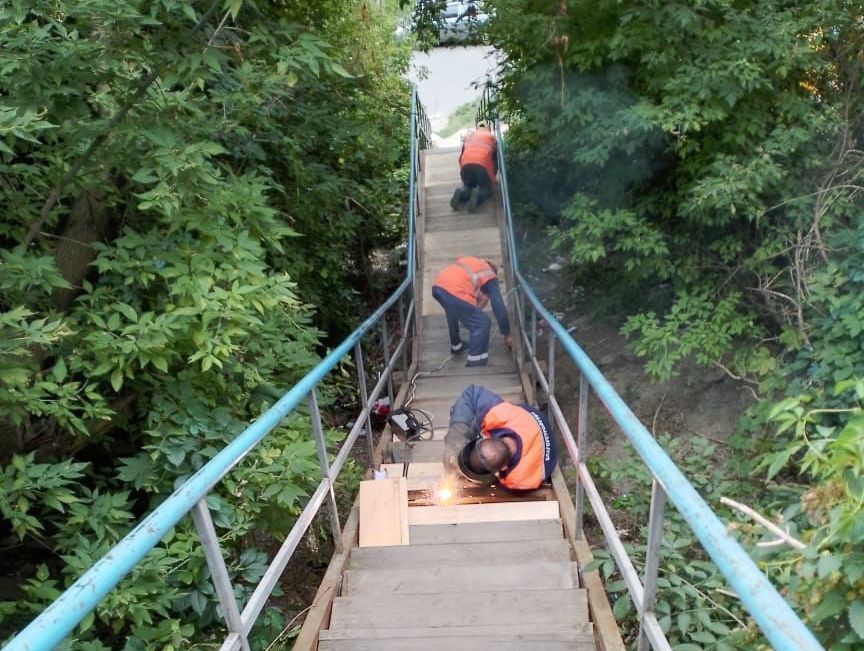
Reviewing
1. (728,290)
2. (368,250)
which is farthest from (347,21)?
(728,290)

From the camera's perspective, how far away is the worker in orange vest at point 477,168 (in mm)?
8281

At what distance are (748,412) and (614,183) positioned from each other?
7.75ft

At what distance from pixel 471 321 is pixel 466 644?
3.93 m

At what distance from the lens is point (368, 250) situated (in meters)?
9.10

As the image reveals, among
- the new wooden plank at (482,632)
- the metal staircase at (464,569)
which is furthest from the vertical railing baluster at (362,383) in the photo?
the new wooden plank at (482,632)

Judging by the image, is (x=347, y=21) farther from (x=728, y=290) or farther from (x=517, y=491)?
(x=517, y=491)

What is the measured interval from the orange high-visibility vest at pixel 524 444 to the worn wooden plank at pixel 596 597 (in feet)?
1.05

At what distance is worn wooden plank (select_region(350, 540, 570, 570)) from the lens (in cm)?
278

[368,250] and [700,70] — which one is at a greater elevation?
[700,70]

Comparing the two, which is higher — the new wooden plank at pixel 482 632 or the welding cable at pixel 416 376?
the new wooden plank at pixel 482 632

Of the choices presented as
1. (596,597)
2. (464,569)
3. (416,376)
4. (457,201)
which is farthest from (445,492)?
(457,201)

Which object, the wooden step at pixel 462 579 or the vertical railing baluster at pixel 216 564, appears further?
the wooden step at pixel 462 579

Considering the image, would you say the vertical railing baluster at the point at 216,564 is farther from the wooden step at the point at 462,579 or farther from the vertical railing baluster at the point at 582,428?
the vertical railing baluster at the point at 582,428

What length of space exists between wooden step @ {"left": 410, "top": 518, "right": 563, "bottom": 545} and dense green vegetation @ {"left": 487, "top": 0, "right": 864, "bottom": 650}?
108cm
